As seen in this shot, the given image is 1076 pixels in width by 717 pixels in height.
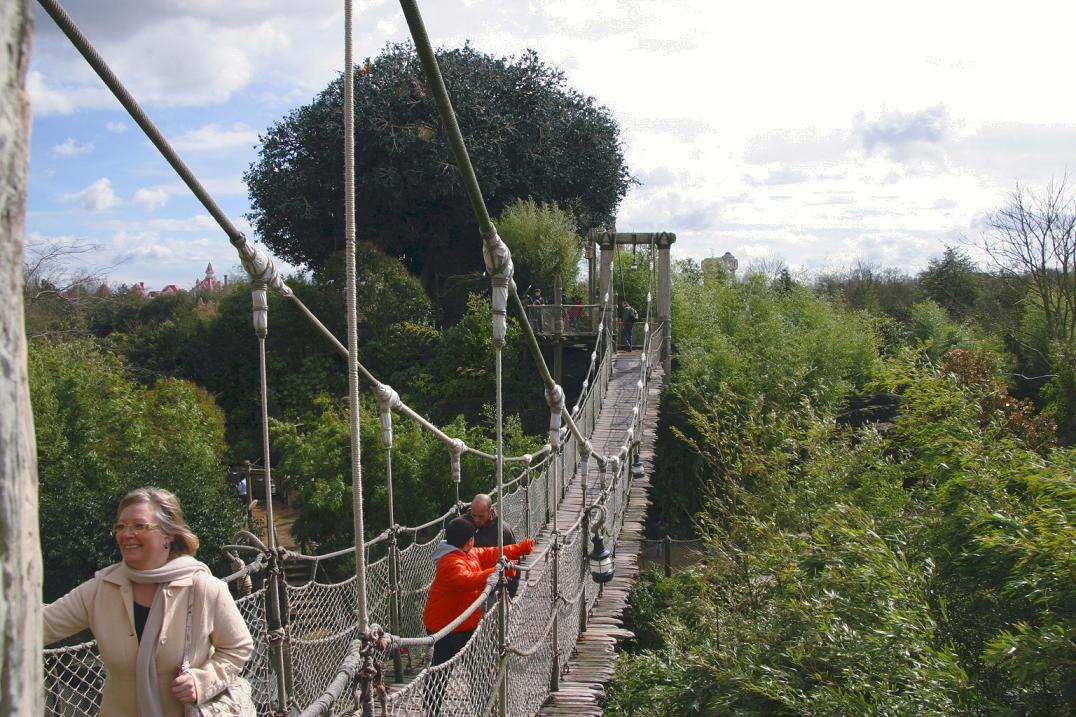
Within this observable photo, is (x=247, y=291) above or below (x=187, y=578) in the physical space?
above

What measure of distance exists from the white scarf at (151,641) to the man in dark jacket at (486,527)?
2.10 m

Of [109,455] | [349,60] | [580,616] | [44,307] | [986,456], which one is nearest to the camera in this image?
[349,60]

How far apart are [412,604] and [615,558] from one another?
1.87 meters

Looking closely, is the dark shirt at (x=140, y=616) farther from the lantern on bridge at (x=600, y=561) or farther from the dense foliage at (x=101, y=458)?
the dense foliage at (x=101, y=458)

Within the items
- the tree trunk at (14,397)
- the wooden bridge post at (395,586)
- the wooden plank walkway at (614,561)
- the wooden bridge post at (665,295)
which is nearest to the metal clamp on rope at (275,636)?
the wooden plank walkway at (614,561)

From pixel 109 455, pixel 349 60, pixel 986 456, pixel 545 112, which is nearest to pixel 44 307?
pixel 109 455

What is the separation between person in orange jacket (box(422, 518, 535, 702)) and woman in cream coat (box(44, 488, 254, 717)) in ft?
5.27

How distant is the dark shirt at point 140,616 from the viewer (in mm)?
1629

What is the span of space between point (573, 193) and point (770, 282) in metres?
4.25

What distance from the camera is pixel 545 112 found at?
54.6ft

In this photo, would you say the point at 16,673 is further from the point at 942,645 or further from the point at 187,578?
the point at 942,645

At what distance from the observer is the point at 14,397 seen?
66 centimetres

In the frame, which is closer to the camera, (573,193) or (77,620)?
(77,620)

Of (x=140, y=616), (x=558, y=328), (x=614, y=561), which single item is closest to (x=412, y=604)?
(x=614, y=561)
